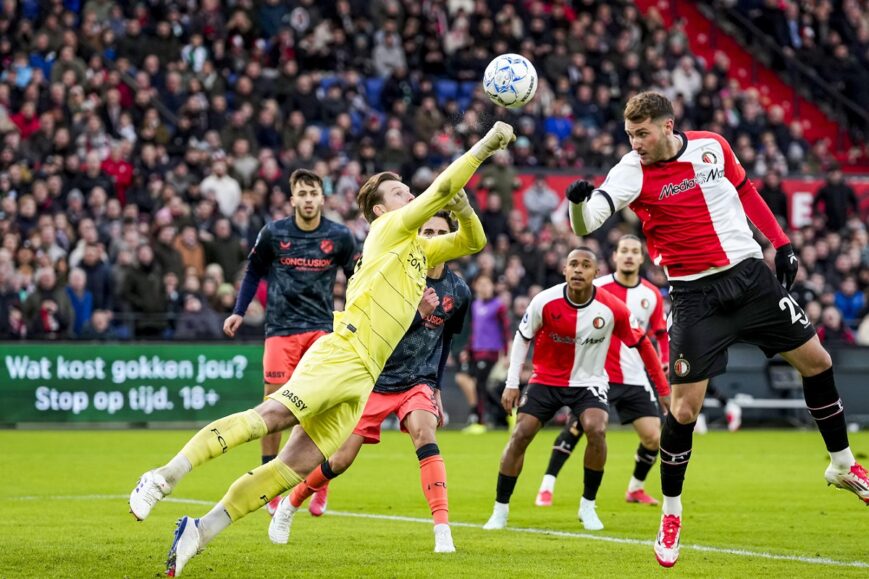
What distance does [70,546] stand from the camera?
9.50m

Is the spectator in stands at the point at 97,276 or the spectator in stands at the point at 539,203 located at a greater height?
the spectator in stands at the point at 539,203

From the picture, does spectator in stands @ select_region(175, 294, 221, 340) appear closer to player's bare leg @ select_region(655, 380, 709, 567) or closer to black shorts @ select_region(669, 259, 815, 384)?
player's bare leg @ select_region(655, 380, 709, 567)

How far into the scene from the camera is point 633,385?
43.0 feet

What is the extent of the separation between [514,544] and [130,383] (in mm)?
13192

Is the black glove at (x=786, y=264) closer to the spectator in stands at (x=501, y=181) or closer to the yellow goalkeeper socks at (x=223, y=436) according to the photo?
the yellow goalkeeper socks at (x=223, y=436)

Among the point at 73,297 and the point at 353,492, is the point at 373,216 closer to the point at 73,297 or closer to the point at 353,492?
the point at 353,492

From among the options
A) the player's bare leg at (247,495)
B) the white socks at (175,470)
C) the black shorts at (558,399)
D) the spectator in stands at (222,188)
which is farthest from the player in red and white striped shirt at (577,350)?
the spectator in stands at (222,188)

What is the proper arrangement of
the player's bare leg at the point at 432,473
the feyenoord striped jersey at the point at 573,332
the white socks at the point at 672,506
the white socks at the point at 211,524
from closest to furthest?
the white socks at the point at 211,524 → the white socks at the point at 672,506 → the player's bare leg at the point at 432,473 → the feyenoord striped jersey at the point at 573,332

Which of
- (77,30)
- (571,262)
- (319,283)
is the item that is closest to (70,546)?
(319,283)

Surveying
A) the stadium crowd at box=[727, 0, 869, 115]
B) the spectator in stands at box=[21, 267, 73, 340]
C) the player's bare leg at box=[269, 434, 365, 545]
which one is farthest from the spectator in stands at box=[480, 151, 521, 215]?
the player's bare leg at box=[269, 434, 365, 545]

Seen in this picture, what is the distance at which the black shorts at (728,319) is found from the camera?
8859mm

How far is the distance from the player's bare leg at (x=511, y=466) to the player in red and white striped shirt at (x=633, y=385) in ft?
3.46

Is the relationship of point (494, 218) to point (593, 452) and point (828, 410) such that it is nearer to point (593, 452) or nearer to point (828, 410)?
point (593, 452)

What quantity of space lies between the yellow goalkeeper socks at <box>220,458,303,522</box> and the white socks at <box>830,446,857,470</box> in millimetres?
3474
